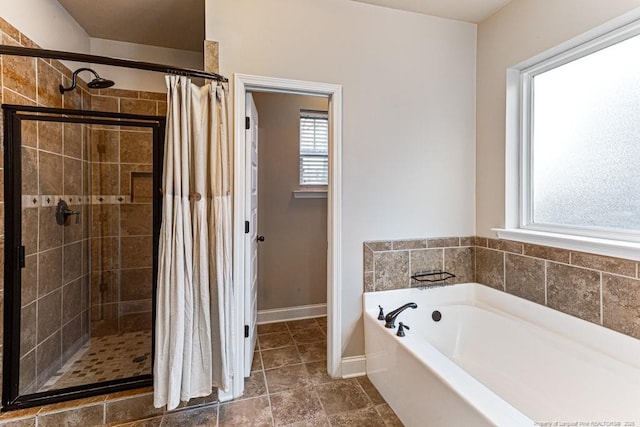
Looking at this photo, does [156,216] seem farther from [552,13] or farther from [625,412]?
[552,13]

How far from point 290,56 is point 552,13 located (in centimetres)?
163

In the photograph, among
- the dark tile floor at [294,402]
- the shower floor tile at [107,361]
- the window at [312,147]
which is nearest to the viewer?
the dark tile floor at [294,402]

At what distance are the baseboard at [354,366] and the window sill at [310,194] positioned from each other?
1598 mm

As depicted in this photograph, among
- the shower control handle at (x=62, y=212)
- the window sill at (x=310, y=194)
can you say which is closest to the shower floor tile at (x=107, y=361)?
the shower control handle at (x=62, y=212)

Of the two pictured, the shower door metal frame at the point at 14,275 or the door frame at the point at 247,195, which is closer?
the shower door metal frame at the point at 14,275

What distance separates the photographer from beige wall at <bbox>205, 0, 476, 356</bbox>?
1.97m

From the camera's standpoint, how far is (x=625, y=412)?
1361 mm

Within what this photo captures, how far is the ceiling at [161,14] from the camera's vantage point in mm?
2146

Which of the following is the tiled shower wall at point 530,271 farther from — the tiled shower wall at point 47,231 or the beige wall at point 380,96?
the tiled shower wall at point 47,231

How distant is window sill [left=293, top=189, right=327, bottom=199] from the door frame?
3.39ft

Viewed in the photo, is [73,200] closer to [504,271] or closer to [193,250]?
[193,250]

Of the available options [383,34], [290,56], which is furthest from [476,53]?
[290,56]

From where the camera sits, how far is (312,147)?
3199mm

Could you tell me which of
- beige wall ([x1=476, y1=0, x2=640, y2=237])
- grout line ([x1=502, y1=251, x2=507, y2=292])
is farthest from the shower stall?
grout line ([x1=502, y1=251, x2=507, y2=292])
